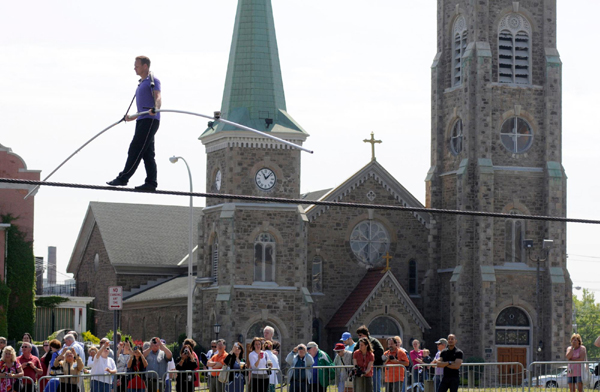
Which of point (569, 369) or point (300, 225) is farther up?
point (300, 225)

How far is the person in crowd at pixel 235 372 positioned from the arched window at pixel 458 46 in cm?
3518

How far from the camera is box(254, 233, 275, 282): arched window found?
54.7m

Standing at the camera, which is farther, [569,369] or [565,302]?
[565,302]

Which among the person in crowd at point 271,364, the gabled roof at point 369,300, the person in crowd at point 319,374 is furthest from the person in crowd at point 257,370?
the gabled roof at point 369,300

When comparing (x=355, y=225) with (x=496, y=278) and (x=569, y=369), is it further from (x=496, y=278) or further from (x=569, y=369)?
(x=569, y=369)

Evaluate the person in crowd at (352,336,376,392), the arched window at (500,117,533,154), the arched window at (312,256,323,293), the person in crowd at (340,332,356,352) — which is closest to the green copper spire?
the arched window at (312,256,323,293)

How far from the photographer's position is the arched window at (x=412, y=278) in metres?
59.3

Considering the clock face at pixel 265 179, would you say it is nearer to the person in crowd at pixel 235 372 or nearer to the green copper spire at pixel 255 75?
the green copper spire at pixel 255 75

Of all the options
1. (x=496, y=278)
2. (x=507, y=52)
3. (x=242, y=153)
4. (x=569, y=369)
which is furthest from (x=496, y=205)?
(x=569, y=369)

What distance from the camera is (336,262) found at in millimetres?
58094

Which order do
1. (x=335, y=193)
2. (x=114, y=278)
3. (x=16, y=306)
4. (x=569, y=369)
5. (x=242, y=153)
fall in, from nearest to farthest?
(x=569, y=369), (x=16, y=306), (x=242, y=153), (x=335, y=193), (x=114, y=278)

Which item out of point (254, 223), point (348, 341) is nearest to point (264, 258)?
point (254, 223)

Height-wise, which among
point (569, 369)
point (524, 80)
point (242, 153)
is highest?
point (524, 80)

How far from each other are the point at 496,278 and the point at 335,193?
28.1 ft
